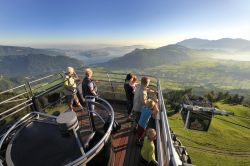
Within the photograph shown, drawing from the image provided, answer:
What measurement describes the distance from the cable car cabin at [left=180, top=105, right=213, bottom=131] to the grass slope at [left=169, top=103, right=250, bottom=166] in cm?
2185

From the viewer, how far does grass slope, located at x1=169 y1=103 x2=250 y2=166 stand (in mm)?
49656

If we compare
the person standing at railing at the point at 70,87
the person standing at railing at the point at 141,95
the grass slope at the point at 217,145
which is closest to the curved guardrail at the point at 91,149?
the person standing at railing at the point at 141,95

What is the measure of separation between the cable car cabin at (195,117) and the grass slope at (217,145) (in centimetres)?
2185

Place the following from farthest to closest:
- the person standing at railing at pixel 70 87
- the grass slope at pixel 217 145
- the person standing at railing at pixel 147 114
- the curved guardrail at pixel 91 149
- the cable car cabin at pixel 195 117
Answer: the grass slope at pixel 217 145 → the cable car cabin at pixel 195 117 → the person standing at railing at pixel 70 87 → the person standing at railing at pixel 147 114 → the curved guardrail at pixel 91 149

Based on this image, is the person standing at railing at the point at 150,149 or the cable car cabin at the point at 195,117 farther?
the cable car cabin at the point at 195,117

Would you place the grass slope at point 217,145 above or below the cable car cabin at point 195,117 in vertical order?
below

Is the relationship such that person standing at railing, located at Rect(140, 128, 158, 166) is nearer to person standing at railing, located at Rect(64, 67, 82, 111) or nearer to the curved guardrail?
the curved guardrail

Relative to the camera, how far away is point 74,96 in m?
9.39

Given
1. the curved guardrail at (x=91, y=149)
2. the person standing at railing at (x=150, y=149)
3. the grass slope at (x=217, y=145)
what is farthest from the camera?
the grass slope at (x=217, y=145)

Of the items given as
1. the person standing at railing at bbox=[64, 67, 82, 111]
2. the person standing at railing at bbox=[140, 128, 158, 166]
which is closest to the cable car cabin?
the person standing at railing at bbox=[64, 67, 82, 111]

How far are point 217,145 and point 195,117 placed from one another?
41234mm

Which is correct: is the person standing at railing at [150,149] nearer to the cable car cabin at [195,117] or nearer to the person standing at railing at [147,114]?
the person standing at railing at [147,114]

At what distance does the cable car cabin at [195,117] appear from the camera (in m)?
24.8

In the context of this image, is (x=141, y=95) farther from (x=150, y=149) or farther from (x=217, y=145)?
(x=217, y=145)
